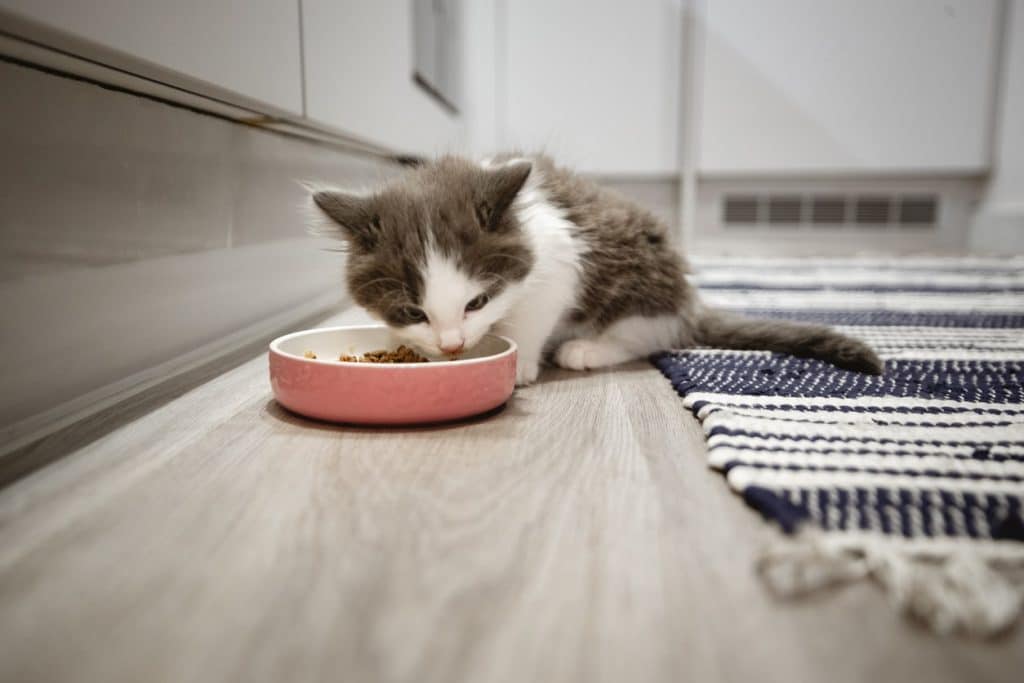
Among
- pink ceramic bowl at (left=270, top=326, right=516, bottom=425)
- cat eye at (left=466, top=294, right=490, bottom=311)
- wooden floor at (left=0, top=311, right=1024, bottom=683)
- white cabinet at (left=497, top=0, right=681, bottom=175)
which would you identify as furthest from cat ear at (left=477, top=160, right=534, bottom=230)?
white cabinet at (left=497, top=0, right=681, bottom=175)

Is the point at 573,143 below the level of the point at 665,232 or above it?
above

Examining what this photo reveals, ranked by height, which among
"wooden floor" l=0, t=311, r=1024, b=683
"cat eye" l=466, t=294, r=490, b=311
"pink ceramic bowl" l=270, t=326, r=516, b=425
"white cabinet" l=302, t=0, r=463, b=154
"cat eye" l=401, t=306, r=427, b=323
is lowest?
"wooden floor" l=0, t=311, r=1024, b=683

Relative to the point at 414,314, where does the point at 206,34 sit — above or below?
→ above

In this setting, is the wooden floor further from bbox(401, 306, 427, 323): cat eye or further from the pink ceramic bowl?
bbox(401, 306, 427, 323): cat eye

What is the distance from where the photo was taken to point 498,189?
→ 104 centimetres

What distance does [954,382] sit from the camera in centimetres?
111

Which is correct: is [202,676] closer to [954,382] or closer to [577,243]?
[577,243]

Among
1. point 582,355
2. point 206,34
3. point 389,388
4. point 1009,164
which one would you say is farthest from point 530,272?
point 1009,164

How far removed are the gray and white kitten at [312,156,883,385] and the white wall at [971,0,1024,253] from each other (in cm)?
279

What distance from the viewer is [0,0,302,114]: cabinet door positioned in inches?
31.3

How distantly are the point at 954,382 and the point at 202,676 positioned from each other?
1.15 meters

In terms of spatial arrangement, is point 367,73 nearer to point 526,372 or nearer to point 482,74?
point 526,372

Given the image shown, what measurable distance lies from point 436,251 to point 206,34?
0.53 meters

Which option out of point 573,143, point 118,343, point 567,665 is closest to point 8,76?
point 118,343
